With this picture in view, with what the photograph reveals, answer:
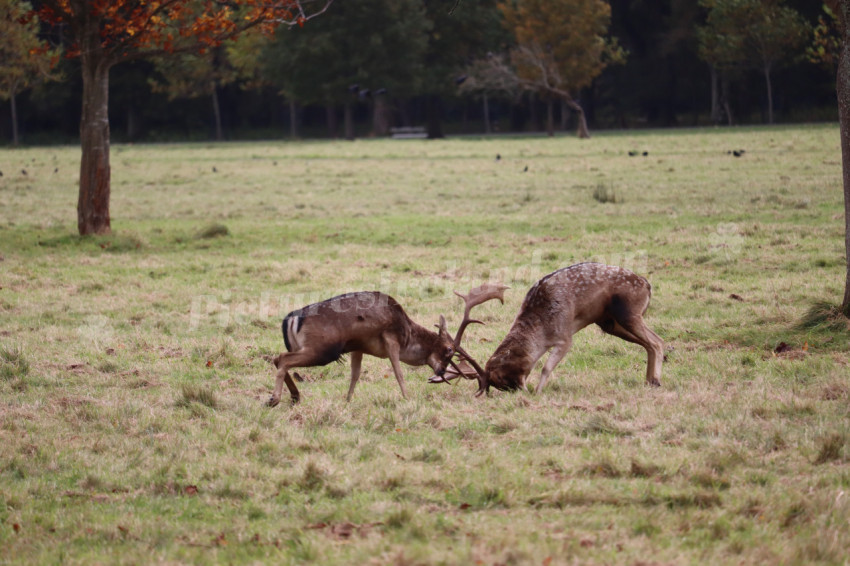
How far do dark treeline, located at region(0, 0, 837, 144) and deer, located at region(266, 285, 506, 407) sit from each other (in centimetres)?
6087

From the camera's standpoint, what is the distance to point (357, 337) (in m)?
7.87

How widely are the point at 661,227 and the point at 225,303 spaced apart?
29.2 ft

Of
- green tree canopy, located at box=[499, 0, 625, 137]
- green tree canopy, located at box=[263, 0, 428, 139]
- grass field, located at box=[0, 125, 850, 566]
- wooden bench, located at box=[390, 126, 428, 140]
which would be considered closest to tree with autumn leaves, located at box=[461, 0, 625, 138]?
green tree canopy, located at box=[499, 0, 625, 137]

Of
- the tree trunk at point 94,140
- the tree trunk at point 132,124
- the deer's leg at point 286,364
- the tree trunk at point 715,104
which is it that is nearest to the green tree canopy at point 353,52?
the tree trunk at point 132,124

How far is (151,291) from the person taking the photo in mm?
13477

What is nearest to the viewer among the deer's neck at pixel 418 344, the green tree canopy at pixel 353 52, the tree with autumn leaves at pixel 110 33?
the deer's neck at pixel 418 344

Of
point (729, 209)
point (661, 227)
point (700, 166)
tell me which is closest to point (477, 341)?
point (661, 227)

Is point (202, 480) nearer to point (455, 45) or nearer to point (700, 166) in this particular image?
point (700, 166)

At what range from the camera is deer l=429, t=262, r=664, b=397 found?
808 cm

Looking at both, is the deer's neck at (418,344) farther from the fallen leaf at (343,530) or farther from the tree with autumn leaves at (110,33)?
the tree with autumn leaves at (110,33)

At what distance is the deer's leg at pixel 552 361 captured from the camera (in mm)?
8047

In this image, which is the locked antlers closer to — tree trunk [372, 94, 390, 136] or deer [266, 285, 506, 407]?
deer [266, 285, 506, 407]

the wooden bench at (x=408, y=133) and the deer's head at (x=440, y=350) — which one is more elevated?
the wooden bench at (x=408, y=133)

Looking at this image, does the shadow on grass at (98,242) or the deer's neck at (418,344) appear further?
the shadow on grass at (98,242)
